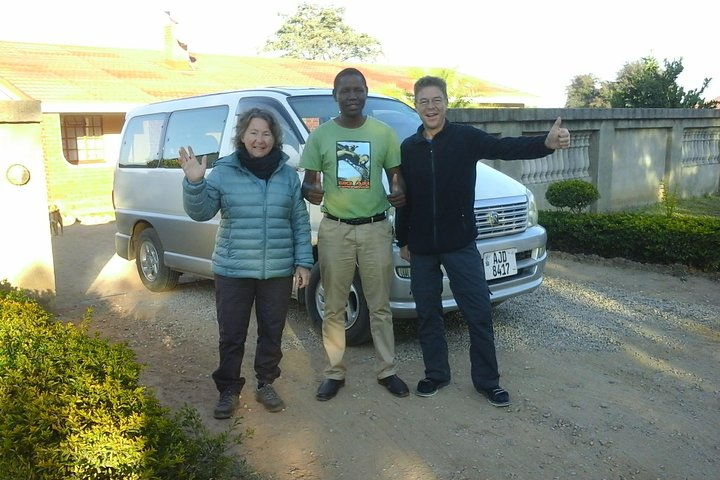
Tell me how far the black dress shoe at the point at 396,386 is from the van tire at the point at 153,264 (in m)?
3.60

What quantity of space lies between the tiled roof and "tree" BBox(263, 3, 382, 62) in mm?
22641

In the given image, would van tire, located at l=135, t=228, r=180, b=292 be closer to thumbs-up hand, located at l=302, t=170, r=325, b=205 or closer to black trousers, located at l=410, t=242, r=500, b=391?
thumbs-up hand, located at l=302, t=170, r=325, b=205

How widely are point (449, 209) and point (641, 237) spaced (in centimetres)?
489

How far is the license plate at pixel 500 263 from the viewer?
5234 mm

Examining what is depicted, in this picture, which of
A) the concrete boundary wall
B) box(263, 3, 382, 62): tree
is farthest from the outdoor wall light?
box(263, 3, 382, 62): tree

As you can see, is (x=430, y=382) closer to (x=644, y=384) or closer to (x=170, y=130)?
(x=644, y=384)

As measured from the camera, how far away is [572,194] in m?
9.77

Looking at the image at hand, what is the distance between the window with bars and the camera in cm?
1825

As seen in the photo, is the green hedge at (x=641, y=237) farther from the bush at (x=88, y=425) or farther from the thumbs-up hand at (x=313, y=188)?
the bush at (x=88, y=425)

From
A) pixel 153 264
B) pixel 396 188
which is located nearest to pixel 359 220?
pixel 396 188

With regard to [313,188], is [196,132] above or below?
above

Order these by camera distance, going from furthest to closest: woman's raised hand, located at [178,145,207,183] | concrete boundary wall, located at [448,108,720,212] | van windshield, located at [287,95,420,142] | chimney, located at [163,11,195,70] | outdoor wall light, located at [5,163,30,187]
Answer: chimney, located at [163,11,195,70]
concrete boundary wall, located at [448,108,720,212]
outdoor wall light, located at [5,163,30,187]
van windshield, located at [287,95,420,142]
woman's raised hand, located at [178,145,207,183]

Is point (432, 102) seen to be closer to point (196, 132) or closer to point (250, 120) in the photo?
point (250, 120)

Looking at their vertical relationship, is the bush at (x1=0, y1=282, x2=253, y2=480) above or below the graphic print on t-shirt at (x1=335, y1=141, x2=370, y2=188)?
below
